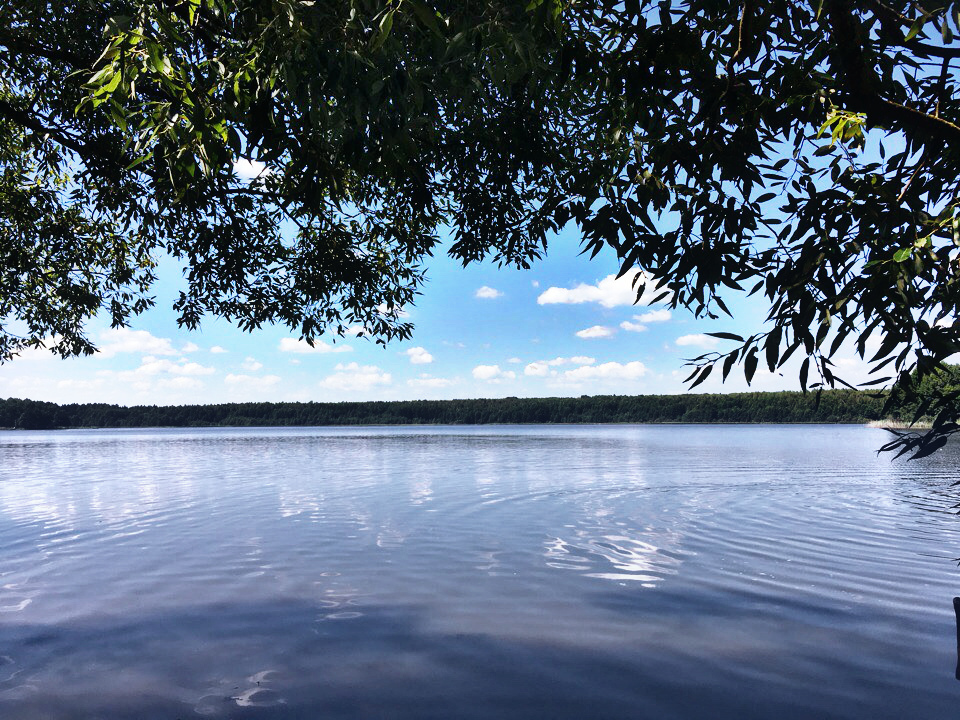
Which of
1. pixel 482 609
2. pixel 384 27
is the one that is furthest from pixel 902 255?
pixel 482 609

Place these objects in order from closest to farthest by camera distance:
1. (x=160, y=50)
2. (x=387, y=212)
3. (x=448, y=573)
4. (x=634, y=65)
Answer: (x=160, y=50), (x=634, y=65), (x=448, y=573), (x=387, y=212)

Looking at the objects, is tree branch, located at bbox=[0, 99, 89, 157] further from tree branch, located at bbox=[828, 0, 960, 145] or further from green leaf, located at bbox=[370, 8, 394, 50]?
tree branch, located at bbox=[828, 0, 960, 145]

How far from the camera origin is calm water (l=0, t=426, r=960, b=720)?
6.38m

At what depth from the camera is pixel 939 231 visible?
5.54m

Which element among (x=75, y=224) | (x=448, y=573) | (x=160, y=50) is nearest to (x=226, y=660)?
(x=448, y=573)

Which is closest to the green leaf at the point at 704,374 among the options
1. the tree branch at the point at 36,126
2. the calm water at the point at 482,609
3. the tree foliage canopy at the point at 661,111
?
the tree foliage canopy at the point at 661,111

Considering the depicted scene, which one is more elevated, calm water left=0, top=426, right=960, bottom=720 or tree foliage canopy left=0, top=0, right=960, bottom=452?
tree foliage canopy left=0, top=0, right=960, bottom=452

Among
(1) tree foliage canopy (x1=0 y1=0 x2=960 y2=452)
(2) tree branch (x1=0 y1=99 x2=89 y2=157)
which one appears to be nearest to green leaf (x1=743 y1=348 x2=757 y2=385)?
(1) tree foliage canopy (x1=0 y1=0 x2=960 y2=452)

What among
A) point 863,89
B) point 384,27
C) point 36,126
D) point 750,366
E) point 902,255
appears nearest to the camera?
point 384,27

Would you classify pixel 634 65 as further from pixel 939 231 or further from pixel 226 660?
pixel 226 660

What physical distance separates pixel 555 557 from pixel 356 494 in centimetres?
1168

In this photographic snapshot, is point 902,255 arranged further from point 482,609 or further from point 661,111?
point 482,609

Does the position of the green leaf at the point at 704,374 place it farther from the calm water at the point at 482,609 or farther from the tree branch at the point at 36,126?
the tree branch at the point at 36,126

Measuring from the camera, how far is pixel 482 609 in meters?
9.20
